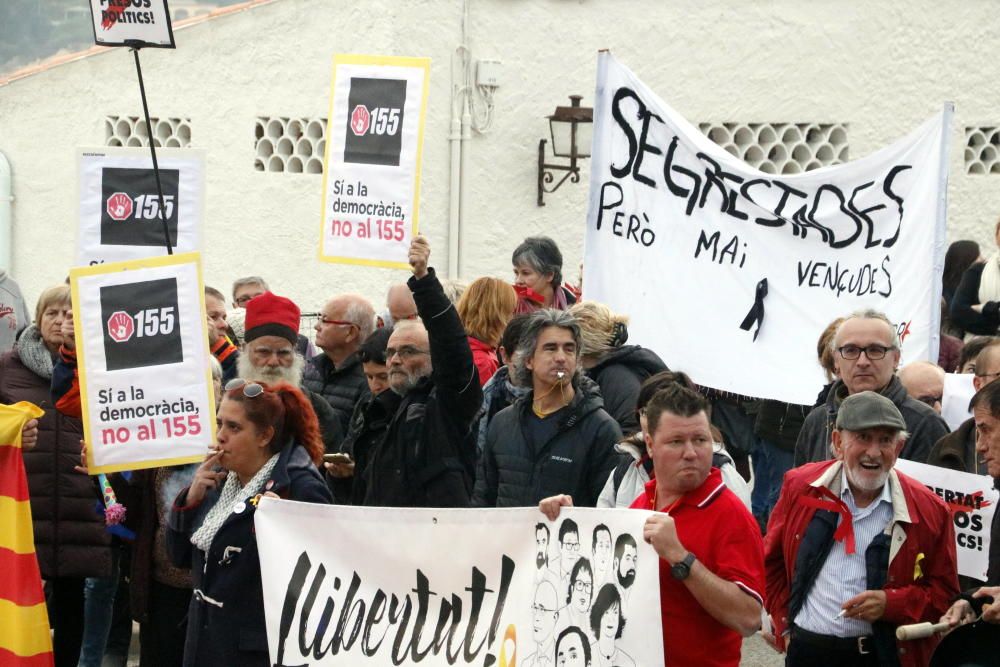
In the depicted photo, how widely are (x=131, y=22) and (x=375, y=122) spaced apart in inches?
56.1

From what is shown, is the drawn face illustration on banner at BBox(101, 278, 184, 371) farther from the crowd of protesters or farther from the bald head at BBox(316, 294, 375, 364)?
the bald head at BBox(316, 294, 375, 364)

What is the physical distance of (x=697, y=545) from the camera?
14.9ft

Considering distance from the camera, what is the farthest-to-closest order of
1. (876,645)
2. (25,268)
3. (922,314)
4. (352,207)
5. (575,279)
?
(25,268)
(575,279)
(922,314)
(352,207)
(876,645)

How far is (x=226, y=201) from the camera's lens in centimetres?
1381

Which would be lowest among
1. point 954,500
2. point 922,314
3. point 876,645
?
point 876,645

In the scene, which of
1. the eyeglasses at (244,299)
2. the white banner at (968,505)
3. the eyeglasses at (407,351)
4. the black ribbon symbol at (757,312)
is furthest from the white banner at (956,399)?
the eyeglasses at (244,299)

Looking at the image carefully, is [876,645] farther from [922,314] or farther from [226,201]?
[226,201]

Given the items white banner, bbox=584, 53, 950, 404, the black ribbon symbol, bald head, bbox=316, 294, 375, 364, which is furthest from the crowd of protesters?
the black ribbon symbol

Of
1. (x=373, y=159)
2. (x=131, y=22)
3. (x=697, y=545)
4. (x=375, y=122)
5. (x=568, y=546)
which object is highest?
(x=131, y=22)

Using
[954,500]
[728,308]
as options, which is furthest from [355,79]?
[954,500]

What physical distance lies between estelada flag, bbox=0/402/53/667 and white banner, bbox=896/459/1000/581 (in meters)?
3.44

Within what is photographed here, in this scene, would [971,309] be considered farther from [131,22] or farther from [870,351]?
[131,22]

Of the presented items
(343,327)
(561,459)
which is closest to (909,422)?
(561,459)

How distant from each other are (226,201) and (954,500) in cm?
923
